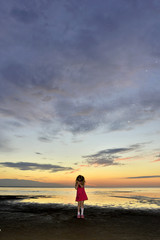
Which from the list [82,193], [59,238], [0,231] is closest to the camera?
[59,238]

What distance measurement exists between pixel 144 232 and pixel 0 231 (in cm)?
682

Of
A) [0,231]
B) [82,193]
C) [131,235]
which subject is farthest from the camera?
[82,193]

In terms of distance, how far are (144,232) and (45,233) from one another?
4.68m

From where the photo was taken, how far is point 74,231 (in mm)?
9633

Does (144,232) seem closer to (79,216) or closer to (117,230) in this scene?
(117,230)

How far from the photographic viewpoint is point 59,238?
840 cm

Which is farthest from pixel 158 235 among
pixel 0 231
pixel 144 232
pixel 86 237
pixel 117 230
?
pixel 0 231

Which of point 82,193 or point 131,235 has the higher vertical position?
point 82,193

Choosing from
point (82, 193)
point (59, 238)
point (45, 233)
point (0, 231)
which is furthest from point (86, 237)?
point (82, 193)

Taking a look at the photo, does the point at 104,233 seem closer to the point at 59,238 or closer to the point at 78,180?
the point at 59,238

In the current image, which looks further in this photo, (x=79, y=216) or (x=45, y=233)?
(x=79, y=216)

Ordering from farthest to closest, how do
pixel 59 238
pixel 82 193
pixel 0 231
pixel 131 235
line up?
pixel 82 193
pixel 0 231
pixel 131 235
pixel 59 238

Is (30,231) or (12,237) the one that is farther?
(30,231)

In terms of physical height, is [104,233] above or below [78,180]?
below
